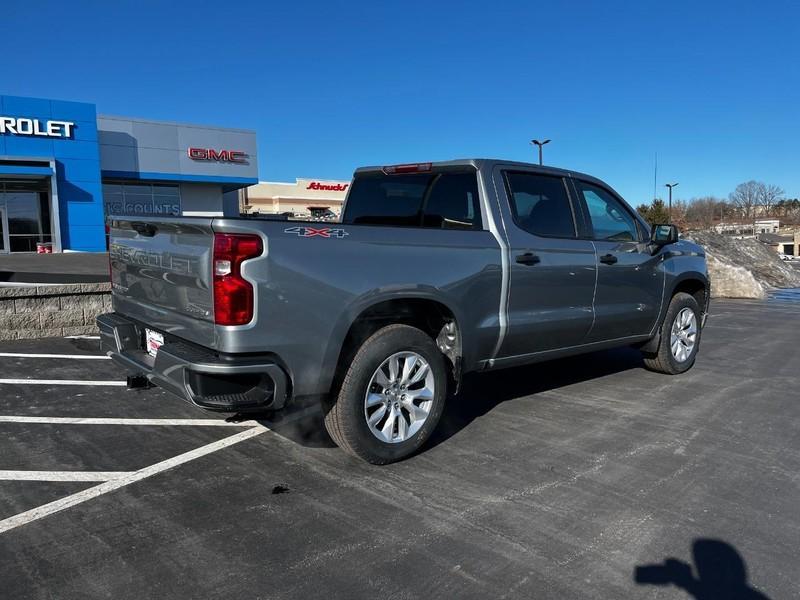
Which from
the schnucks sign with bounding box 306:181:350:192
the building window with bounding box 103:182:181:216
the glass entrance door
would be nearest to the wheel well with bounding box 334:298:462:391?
the glass entrance door

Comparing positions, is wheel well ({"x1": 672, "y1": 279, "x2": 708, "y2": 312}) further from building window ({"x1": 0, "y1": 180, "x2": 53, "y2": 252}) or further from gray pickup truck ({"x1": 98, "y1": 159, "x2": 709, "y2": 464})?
building window ({"x1": 0, "y1": 180, "x2": 53, "y2": 252})

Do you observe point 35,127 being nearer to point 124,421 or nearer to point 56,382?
point 56,382

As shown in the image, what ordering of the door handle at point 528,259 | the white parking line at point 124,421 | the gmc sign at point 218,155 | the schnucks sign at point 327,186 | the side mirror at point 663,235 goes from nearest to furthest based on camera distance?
the door handle at point 528,259, the white parking line at point 124,421, the side mirror at point 663,235, the gmc sign at point 218,155, the schnucks sign at point 327,186

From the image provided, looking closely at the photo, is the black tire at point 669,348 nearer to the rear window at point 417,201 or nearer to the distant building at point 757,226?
the rear window at point 417,201

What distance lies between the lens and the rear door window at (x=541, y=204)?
185 inches

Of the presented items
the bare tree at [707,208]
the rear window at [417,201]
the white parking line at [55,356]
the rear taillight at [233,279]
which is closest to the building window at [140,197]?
the white parking line at [55,356]

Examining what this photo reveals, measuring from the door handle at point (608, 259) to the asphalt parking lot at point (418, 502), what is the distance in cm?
119

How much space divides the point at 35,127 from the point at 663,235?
26.5 m

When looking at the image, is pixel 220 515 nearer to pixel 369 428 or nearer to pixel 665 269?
pixel 369 428

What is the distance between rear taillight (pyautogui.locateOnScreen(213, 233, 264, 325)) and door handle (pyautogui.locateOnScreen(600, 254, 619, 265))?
125 inches

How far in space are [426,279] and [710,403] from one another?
3.02 meters

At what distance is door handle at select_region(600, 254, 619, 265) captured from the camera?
5223 millimetres

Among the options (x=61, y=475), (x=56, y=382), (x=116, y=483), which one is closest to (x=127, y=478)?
(x=116, y=483)

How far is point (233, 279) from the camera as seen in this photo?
10.4 ft
